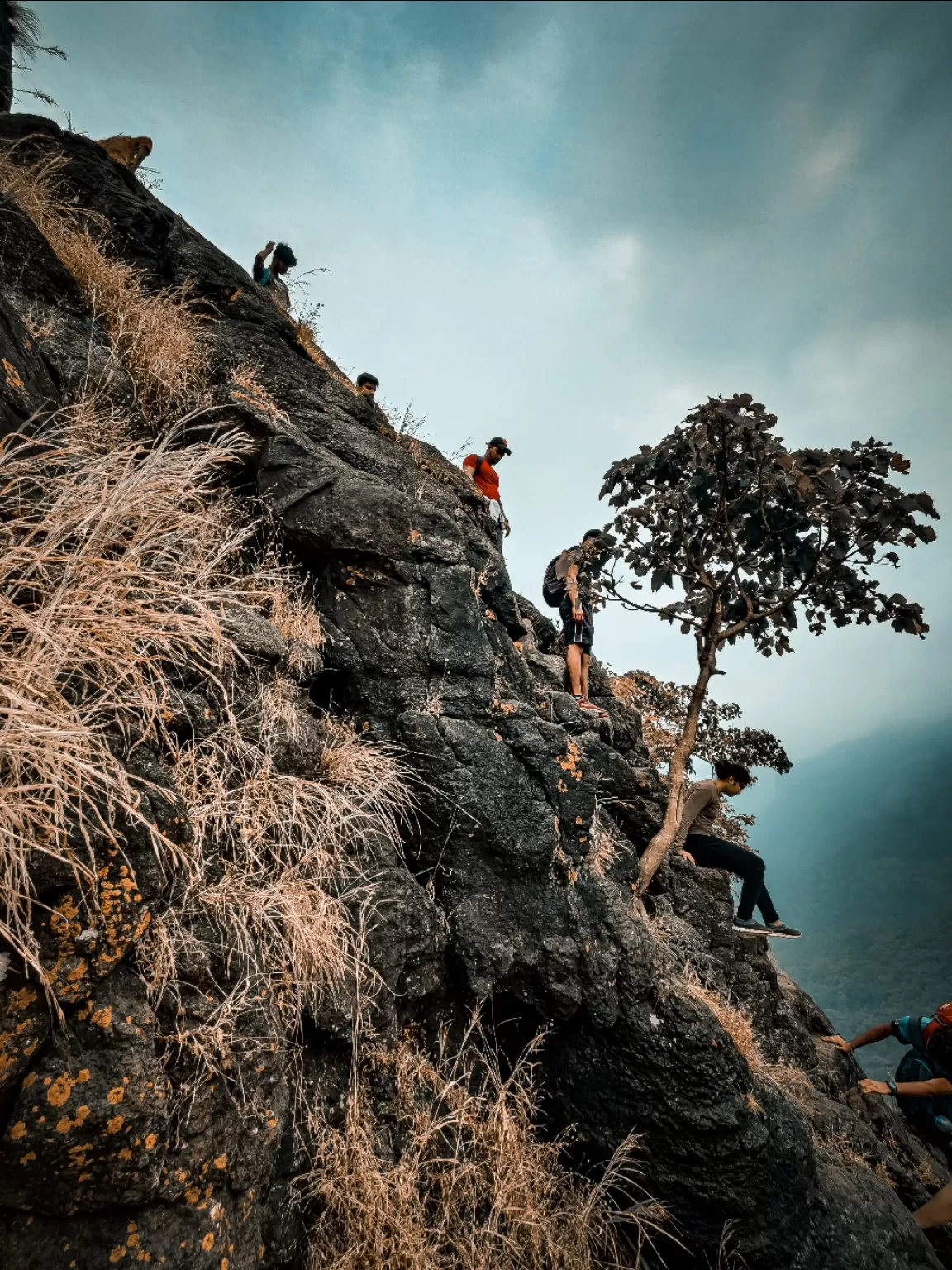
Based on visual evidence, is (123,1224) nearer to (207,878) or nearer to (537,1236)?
(207,878)

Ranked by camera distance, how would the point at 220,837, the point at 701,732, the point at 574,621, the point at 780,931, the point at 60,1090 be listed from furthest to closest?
the point at 701,732, the point at 574,621, the point at 780,931, the point at 220,837, the point at 60,1090

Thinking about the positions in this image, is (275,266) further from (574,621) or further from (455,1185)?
(455,1185)

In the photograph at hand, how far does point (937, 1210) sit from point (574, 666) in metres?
5.41

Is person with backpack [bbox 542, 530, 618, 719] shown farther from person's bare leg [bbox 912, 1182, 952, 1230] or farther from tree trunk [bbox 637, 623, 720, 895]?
person's bare leg [bbox 912, 1182, 952, 1230]

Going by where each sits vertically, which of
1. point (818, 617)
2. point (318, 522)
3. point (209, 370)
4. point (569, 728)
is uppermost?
point (818, 617)

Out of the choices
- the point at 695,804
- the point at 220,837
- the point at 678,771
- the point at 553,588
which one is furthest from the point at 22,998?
the point at 553,588

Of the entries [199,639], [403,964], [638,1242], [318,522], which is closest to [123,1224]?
[403,964]

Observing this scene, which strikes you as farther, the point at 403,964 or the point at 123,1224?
the point at 403,964

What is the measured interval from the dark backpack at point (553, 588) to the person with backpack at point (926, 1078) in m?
5.72

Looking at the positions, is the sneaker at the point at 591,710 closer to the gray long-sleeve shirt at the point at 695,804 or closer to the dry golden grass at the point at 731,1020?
the gray long-sleeve shirt at the point at 695,804

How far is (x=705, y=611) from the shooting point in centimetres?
489

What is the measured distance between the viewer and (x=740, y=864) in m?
5.89

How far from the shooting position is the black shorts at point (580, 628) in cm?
682

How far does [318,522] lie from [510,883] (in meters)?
2.94
